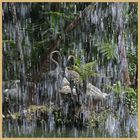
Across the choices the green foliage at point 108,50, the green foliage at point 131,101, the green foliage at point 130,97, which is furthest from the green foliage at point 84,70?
the green foliage at point 108,50

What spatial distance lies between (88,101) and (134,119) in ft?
2.71

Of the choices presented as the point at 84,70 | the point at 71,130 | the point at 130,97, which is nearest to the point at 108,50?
the point at 84,70

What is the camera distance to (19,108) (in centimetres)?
862

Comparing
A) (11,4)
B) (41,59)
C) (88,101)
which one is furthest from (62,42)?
(88,101)

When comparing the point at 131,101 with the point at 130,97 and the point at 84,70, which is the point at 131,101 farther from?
the point at 84,70

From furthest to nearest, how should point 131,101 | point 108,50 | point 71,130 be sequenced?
point 108,50
point 131,101
point 71,130

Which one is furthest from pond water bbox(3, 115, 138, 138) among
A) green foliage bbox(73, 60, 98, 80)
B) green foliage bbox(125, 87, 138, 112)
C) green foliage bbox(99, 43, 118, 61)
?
green foliage bbox(99, 43, 118, 61)

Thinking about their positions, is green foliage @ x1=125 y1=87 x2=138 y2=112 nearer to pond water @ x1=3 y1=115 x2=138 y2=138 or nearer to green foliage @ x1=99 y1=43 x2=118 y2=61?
pond water @ x1=3 y1=115 x2=138 y2=138

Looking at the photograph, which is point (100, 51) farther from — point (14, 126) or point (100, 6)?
point (14, 126)

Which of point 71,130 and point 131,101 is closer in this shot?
point 71,130

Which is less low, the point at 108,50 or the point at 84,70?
the point at 108,50

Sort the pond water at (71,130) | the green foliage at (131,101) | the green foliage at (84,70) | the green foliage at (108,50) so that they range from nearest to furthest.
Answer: the pond water at (71,130), the green foliage at (84,70), the green foliage at (131,101), the green foliage at (108,50)

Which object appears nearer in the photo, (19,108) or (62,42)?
(19,108)

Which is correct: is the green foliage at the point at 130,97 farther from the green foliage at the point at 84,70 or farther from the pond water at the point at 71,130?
the green foliage at the point at 84,70
